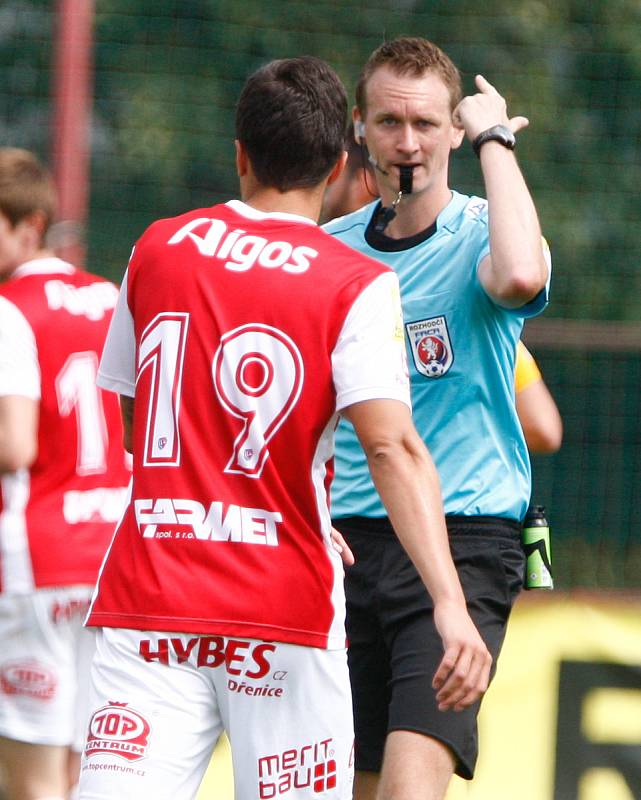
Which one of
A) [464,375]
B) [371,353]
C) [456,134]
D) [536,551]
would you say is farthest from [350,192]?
[371,353]

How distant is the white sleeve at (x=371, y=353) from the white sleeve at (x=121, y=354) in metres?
0.48

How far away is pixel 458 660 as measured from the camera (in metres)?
2.77

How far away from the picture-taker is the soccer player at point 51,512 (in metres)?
4.39

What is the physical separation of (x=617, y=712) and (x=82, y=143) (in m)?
3.23

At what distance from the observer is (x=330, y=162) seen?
10.0 feet

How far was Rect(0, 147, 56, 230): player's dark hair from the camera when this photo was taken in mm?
4523

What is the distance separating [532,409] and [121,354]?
1.37 metres

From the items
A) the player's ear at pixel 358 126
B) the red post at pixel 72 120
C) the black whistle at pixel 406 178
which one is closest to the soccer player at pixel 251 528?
the black whistle at pixel 406 178

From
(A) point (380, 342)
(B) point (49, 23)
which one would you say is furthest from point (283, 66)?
(B) point (49, 23)

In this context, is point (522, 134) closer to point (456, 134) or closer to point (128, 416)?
point (456, 134)

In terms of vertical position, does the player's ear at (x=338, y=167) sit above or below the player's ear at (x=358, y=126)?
below

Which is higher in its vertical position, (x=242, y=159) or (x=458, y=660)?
(x=242, y=159)

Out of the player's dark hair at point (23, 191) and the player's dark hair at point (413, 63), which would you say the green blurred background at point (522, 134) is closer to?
the player's dark hair at point (23, 191)

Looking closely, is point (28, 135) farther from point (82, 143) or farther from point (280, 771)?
point (280, 771)
